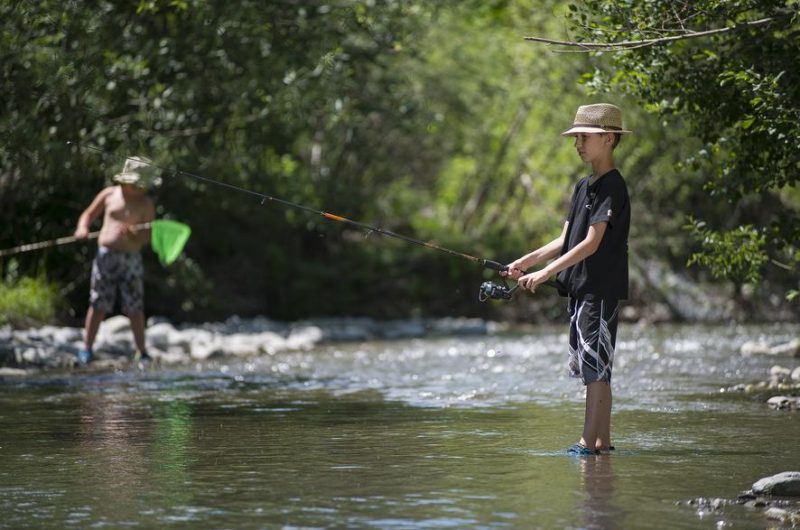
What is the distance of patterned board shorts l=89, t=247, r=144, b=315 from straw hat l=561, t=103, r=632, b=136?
6.62m

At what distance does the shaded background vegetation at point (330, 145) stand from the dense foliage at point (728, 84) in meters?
0.09

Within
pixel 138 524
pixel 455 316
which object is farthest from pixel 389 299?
pixel 138 524

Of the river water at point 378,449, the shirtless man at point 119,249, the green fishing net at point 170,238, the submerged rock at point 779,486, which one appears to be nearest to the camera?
the river water at point 378,449

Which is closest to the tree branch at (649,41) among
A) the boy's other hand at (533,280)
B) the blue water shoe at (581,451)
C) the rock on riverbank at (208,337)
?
the boy's other hand at (533,280)

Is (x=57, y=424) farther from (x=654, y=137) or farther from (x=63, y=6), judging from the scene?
(x=654, y=137)

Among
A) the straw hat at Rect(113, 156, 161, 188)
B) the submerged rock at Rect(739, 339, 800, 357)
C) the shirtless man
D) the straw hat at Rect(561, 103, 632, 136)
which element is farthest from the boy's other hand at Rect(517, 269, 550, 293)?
the submerged rock at Rect(739, 339, 800, 357)

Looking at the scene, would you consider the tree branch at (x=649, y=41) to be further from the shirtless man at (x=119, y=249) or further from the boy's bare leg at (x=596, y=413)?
the shirtless man at (x=119, y=249)

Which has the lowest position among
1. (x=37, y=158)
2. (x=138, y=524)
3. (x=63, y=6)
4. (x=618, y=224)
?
(x=138, y=524)

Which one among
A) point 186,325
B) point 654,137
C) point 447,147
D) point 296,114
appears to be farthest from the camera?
point 447,147

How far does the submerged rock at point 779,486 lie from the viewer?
5926 mm

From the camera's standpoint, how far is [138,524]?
5.44m

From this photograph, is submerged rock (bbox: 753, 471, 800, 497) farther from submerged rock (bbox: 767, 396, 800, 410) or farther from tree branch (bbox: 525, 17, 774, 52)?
submerged rock (bbox: 767, 396, 800, 410)

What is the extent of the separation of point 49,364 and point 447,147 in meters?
12.5

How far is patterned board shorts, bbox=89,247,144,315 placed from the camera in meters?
12.9
